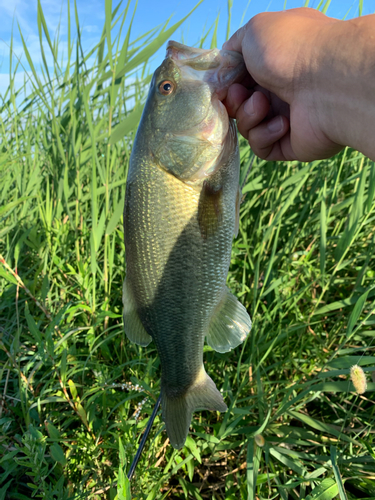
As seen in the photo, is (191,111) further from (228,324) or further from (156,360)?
(156,360)

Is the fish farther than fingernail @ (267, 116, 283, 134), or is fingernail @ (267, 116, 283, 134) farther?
fingernail @ (267, 116, 283, 134)

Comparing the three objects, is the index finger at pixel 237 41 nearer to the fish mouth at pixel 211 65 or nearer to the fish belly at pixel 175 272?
the fish mouth at pixel 211 65

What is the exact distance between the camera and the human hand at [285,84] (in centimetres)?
128

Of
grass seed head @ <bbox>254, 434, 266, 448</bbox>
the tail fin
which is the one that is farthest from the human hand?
grass seed head @ <bbox>254, 434, 266, 448</bbox>

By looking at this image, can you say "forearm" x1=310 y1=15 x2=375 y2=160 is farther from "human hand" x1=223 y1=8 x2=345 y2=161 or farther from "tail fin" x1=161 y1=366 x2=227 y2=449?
"tail fin" x1=161 y1=366 x2=227 y2=449

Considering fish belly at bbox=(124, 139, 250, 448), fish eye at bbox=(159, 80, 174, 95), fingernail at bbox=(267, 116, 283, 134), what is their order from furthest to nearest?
fingernail at bbox=(267, 116, 283, 134) → fish eye at bbox=(159, 80, 174, 95) → fish belly at bbox=(124, 139, 250, 448)

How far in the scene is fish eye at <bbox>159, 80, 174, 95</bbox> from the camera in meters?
1.50

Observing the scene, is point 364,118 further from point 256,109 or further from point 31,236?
point 31,236

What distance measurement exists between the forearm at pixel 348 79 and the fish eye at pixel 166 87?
60cm

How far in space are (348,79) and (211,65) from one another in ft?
1.96

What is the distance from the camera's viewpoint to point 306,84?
4.38ft

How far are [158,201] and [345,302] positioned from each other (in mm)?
1351

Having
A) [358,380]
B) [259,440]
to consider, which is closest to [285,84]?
[358,380]

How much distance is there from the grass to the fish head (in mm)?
332
